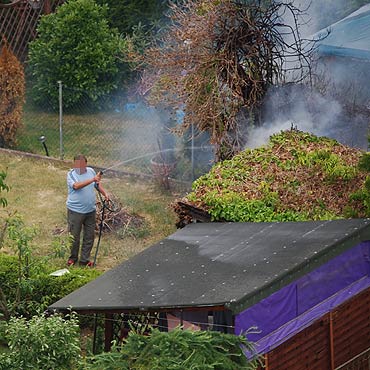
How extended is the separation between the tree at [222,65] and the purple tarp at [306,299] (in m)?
5.04

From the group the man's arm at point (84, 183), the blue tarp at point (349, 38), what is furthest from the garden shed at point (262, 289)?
the blue tarp at point (349, 38)

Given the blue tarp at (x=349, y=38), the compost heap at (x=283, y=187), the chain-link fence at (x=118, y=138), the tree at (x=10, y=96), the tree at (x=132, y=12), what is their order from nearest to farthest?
the compost heap at (x=283, y=187) → the chain-link fence at (x=118, y=138) → the blue tarp at (x=349, y=38) → the tree at (x=10, y=96) → the tree at (x=132, y=12)

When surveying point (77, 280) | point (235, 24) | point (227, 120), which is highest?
point (235, 24)

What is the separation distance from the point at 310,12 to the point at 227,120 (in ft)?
15.3

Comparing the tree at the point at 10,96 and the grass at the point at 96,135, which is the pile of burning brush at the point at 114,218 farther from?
the tree at the point at 10,96

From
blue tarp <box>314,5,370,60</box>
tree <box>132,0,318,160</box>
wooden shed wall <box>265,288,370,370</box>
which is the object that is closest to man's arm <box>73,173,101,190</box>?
tree <box>132,0,318,160</box>

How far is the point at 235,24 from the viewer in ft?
54.3

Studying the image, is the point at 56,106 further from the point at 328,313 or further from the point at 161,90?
the point at 328,313

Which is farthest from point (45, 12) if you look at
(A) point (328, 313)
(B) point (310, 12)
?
(A) point (328, 313)

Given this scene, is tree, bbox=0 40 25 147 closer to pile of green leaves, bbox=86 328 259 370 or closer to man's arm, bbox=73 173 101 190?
man's arm, bbox=73 173 101 190

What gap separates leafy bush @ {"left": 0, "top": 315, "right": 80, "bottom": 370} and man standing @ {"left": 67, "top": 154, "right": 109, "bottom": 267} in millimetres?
4980

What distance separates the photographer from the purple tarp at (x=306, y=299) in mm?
10555

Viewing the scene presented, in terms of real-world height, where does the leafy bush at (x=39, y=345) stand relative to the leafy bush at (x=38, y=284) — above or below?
above

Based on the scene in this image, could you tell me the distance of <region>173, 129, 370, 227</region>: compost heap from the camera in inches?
536
